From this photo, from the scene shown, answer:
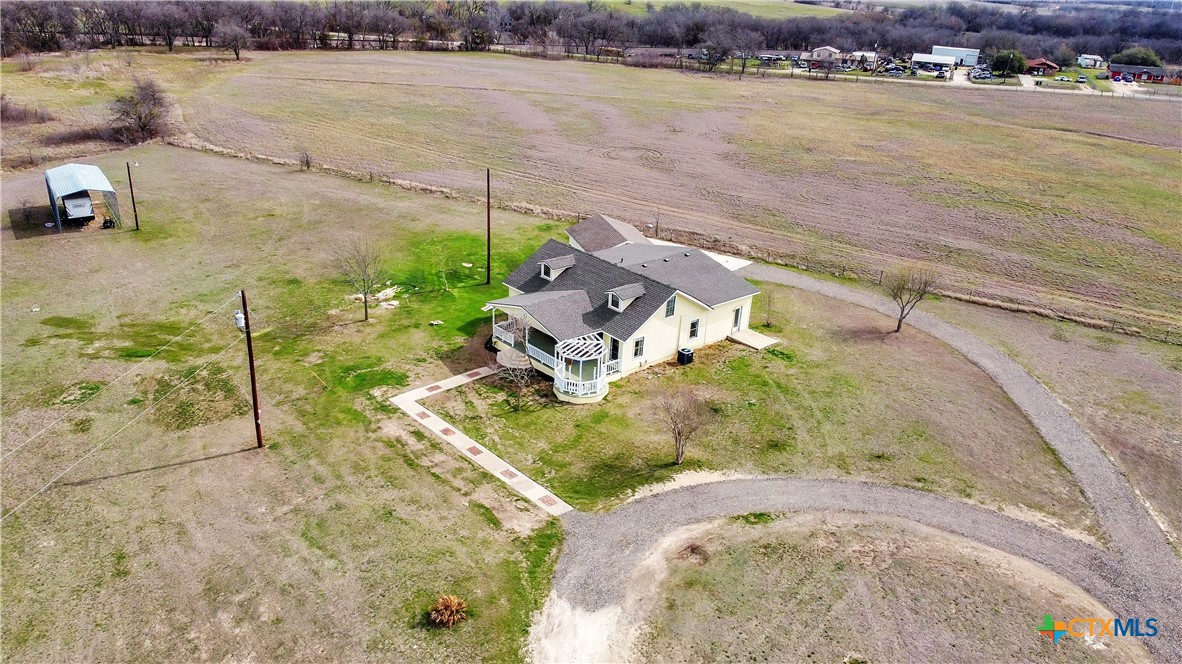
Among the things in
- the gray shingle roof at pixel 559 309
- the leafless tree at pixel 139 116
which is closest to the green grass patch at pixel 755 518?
the gray shingle roof at pixel 559 309

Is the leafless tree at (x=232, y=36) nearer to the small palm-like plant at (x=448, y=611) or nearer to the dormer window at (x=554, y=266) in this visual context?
the dormer window at (x=554, y=266)

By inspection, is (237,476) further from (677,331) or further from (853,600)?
(853,600)

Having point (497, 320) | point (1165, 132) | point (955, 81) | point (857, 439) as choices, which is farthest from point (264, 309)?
point (955, 81)

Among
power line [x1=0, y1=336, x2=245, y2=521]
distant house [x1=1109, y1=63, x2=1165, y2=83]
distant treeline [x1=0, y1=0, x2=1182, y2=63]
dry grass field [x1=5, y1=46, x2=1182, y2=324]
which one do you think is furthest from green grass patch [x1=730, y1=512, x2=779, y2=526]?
distant house [x1=1109, y1=63, x2=1165, y2=83]

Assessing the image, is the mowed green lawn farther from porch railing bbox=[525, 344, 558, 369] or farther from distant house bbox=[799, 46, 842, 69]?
distant house bbox=[799, 46, 842, 69]

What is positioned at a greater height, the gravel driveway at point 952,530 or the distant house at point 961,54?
the distant house at point 961,54

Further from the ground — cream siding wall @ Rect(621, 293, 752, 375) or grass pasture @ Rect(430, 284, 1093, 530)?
cream siding wall @ Rect(621, 293, 752, 375)

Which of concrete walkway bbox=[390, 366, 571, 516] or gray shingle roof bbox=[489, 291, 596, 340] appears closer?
concrete walkway bbox=[390, 366, 571, 516]
